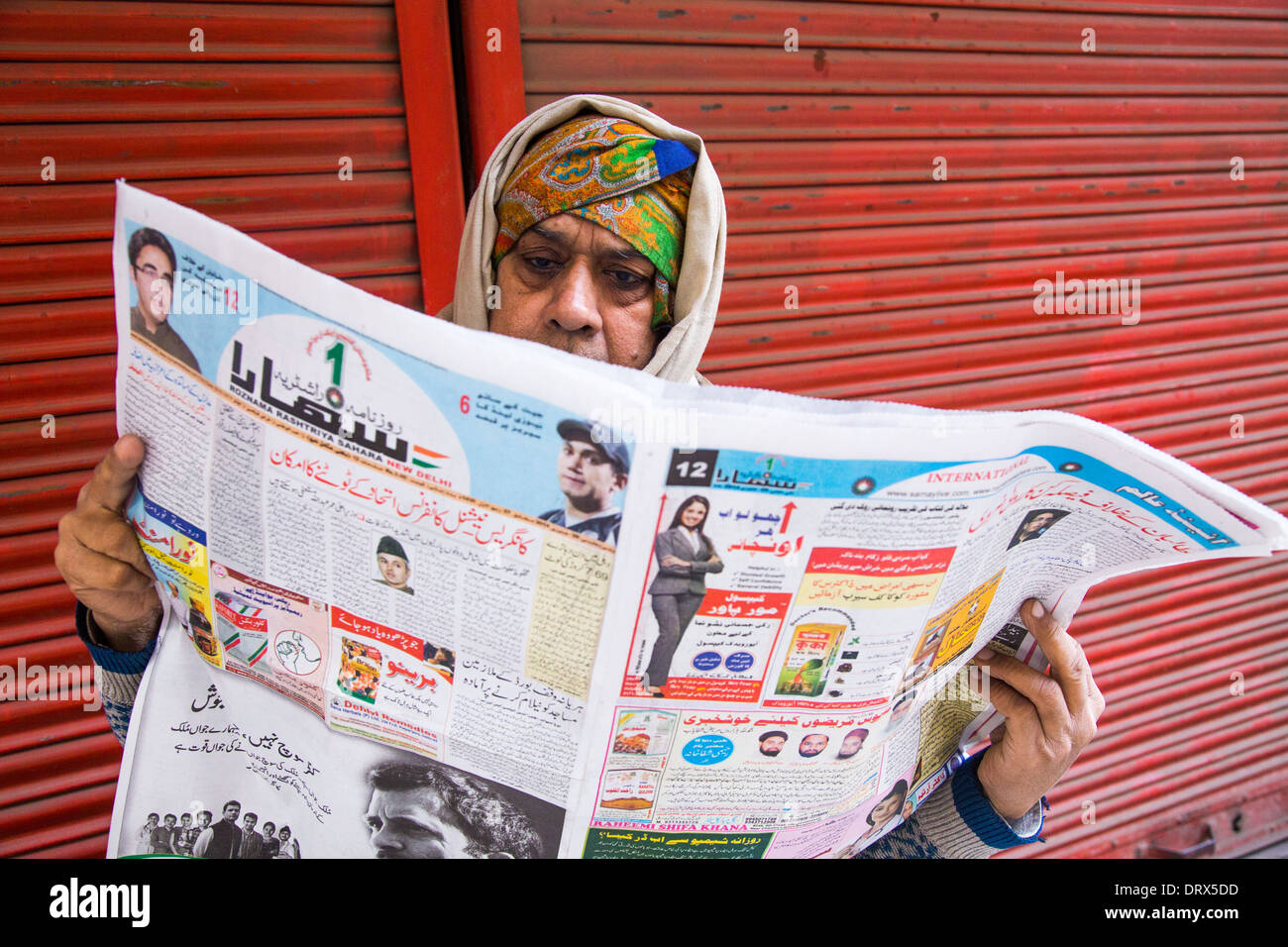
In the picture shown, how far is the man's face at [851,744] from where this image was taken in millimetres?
951

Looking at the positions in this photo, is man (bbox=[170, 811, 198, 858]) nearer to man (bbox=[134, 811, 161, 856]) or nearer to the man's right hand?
man (bbox=[134, 811, 161, 856])

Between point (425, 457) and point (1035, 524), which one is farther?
point (1035, 524)

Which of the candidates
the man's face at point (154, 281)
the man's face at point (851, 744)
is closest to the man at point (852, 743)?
the man's face at point (851, 744)

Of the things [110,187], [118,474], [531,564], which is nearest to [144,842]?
[118,474]

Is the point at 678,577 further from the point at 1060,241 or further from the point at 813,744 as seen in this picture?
the point at 1060,241

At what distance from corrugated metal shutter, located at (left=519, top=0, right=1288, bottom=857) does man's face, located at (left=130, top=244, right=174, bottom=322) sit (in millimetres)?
1272

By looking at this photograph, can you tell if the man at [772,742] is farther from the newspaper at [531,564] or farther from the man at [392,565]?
the man at [392,565]

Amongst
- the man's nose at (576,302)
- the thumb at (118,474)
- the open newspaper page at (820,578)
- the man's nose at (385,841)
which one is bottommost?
the man's nose at (385,841)

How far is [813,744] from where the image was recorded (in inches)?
36.8

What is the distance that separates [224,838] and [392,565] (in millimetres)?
446

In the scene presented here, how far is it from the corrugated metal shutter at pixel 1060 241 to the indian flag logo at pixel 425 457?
1.38m

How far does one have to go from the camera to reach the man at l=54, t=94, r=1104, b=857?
109cm

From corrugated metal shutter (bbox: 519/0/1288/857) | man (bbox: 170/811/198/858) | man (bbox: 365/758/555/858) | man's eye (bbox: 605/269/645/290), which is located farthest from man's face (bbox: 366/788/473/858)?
corrugated metal shutter (bbox: 519/0/1288/857)

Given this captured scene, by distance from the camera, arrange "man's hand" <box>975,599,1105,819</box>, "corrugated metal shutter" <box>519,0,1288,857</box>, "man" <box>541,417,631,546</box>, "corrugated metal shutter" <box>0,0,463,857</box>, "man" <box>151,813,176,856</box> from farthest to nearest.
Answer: "corrugated metal shutter" <box>519,0,1288,857</box> → "corrugated metal shutter" <box>0,0,463,857</box> → "man's hand" <box>975,599,1105,819</box> → "man" <box>151,813,176,856</box> → "man" <box>541,417,631,546</box>
